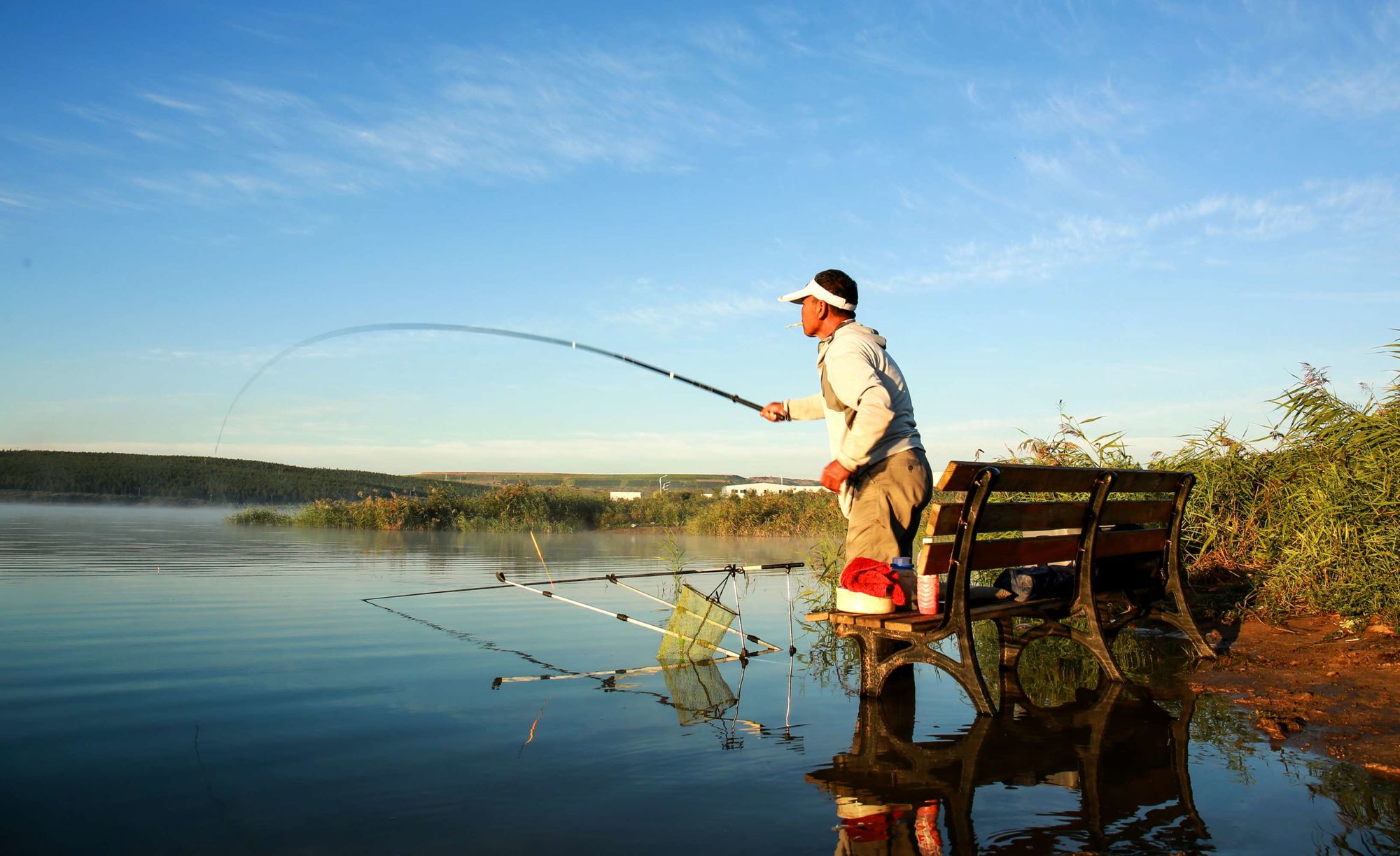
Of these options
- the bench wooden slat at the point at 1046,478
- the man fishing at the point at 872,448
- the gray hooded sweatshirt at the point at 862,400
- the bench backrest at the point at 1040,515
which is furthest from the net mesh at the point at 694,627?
the bench wooden slat at the point at 1046,478

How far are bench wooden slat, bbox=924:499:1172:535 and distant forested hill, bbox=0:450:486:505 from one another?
41.3 meters

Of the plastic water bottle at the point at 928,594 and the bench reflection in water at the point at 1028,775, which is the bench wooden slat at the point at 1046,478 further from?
the bench reflection in water at the point at 1028,775

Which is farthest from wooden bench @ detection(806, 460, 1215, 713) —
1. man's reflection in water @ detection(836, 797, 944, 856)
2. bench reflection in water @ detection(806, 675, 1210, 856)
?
man's reflection in water @ detection(836, 797, 944, 856)

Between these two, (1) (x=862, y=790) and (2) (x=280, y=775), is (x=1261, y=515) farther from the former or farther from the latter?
(2) (x=280, y=775)

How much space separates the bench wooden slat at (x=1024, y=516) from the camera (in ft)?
14.3

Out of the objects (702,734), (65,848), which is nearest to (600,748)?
(702,734)

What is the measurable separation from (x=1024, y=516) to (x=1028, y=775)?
1344 mm

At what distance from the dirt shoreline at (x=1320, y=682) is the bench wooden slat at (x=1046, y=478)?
3.85ft

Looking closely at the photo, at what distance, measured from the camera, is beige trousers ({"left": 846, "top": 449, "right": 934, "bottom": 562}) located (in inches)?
186

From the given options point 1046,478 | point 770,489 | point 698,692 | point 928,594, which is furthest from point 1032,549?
point 770,489

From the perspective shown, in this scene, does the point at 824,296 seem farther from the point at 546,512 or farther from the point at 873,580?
the point at 546,512

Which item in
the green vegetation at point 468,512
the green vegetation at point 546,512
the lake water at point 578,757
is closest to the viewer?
the lake water at point 578,757

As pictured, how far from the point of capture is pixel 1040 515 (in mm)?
4707

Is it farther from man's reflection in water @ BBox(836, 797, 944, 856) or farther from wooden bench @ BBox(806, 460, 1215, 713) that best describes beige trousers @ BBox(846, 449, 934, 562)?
man's reflection in water @ BBox(836, 797, 944, 856)
